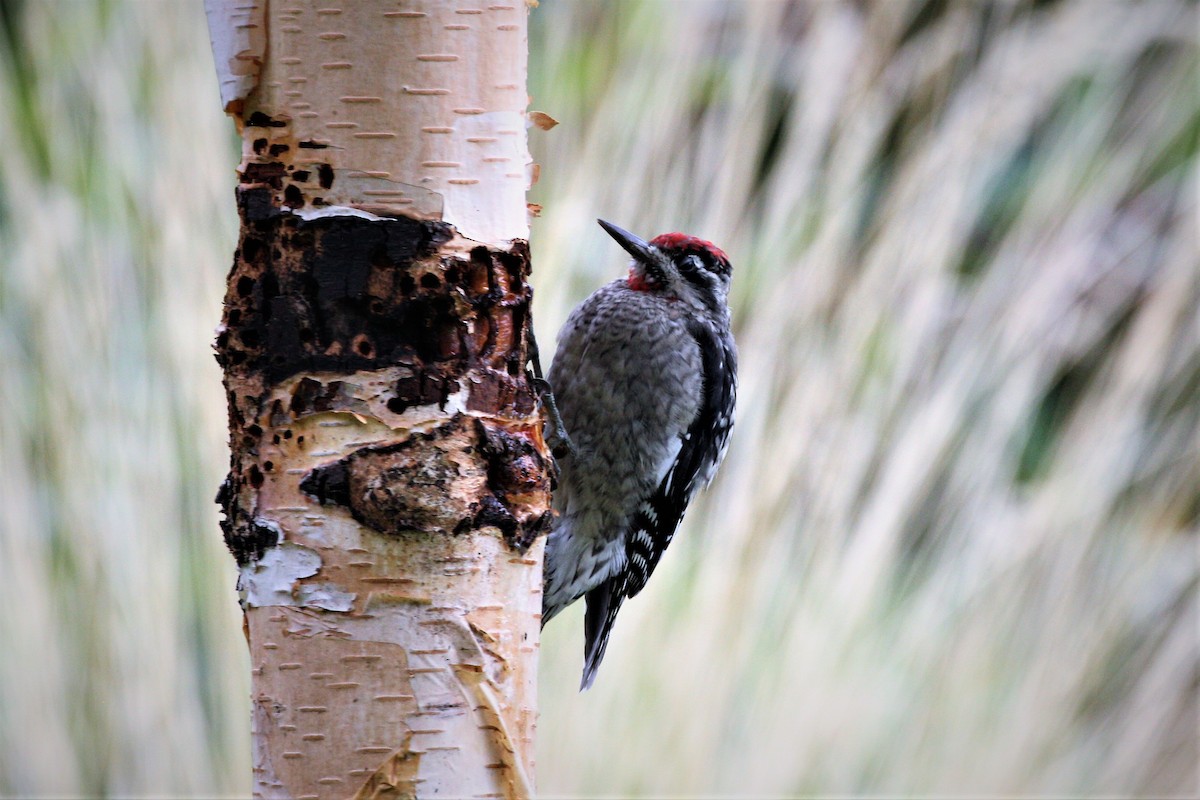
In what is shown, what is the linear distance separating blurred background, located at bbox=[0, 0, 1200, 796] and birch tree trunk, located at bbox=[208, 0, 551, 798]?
1374 millimetres

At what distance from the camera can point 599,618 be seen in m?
2.22

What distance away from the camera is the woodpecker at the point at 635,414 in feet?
6.70

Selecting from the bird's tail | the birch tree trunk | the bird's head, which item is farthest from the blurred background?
the birch tree trunk

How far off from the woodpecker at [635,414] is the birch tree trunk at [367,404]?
0.98m

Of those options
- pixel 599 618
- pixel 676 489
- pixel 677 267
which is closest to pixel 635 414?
pixel 676 489

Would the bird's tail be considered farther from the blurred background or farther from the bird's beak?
the bird's beak

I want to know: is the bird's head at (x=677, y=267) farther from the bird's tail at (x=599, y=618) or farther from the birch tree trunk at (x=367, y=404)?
the birch tree trunk at (x=367, y=404)

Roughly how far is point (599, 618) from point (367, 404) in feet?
4.42

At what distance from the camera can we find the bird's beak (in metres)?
2.05

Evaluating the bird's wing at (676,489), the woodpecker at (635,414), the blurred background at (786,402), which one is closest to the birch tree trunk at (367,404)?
the woodpecker at (635,414)

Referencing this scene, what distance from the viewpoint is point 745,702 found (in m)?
2.41

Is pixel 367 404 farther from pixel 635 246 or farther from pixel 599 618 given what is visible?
pixel 599 618

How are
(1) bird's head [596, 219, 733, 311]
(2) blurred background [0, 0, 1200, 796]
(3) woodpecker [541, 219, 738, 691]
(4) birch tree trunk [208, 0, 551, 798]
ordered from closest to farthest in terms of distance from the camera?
1. (4) birch tree trunk [208, 0, 551, 798]
2. (3) woodpecker [541, 219, 738, 691]
3. (1) bird's head [596, 219, 733, 311]
4. (2) blurred background [0, 0, 1200, 796]

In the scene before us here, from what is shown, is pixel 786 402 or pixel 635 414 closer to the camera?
pixel 635 414
